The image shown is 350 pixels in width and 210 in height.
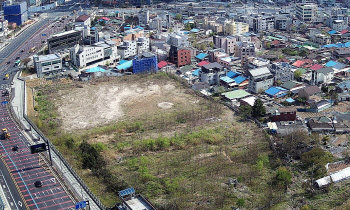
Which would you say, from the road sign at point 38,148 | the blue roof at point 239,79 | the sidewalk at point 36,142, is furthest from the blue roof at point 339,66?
the road sign at point 38,148

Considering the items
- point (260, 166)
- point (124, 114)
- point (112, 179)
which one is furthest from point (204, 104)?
point (112, 179)

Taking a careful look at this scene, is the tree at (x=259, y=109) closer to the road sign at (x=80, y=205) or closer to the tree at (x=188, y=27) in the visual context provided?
the road sign at (x=80, y=205)

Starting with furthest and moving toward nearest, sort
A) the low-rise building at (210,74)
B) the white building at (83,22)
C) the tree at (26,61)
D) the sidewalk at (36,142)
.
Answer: the white building at (83,22) → the tree at (26,61) → the low-rise building at (210,74) → the sidewalk at (36,142)

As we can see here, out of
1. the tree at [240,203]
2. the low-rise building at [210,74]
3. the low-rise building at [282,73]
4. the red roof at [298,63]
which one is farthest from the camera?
the red roof at [298,63]

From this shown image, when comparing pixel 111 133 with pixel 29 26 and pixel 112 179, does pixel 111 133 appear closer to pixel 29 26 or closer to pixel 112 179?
pixel 112 179

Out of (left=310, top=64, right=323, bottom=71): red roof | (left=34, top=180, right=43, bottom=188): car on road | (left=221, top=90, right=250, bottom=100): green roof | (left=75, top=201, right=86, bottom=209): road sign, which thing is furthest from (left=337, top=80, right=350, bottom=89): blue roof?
(left=34, top=180, right=43, bottom=188): car on road

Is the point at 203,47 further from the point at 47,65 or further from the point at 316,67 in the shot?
the point at 47,65
